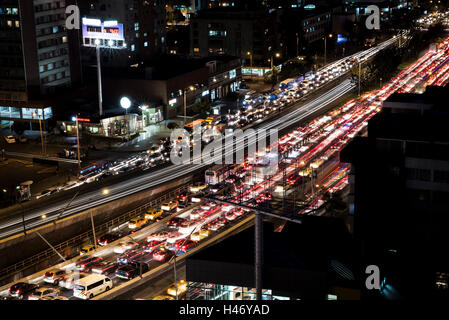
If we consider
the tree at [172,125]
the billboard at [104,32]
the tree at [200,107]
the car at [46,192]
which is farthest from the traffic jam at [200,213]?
the billboard at [104,32]

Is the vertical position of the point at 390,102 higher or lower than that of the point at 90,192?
higher

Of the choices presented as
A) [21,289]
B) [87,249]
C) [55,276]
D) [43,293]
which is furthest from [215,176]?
[21,289]

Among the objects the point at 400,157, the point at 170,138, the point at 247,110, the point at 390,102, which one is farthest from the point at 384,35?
the point at 400,157

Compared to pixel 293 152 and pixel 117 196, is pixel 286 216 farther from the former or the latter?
pixel 293 152

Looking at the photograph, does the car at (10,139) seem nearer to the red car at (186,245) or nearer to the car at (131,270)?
the red car at (186,245)

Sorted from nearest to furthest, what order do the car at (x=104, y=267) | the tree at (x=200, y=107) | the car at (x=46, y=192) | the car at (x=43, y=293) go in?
the car at (x=43, y=293)
the car at (x=104, y=267)
the car at (x=46, y=192)
the tree at (x=200, y=107)
